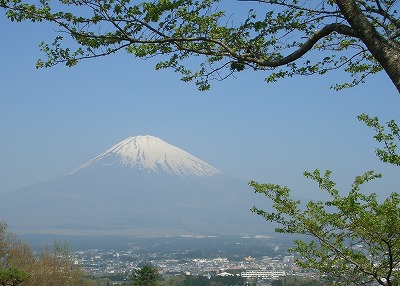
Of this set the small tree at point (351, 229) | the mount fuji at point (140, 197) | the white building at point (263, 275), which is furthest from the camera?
the mount fuji at point (140, 197)

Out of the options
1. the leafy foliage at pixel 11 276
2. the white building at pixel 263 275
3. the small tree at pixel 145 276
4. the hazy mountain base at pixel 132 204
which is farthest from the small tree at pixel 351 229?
the hazy mountain base at pixel 132 204

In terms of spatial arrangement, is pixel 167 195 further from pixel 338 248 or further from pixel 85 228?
pixel 338 248

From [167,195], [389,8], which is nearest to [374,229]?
[389,8]

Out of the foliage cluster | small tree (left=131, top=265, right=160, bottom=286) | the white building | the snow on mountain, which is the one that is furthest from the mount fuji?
the foliage cluster

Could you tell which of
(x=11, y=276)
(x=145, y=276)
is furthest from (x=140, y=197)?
(x=11, y=276)

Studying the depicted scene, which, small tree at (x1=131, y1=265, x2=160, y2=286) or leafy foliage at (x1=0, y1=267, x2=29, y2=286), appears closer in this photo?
leafy foliage at (x1=0, y1=267, x2=29, y2=286)

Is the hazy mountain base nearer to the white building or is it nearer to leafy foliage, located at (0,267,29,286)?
the white building

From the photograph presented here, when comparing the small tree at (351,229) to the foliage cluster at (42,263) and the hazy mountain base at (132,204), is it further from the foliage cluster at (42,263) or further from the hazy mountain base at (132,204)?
the hazy mountain base at (132,204)
